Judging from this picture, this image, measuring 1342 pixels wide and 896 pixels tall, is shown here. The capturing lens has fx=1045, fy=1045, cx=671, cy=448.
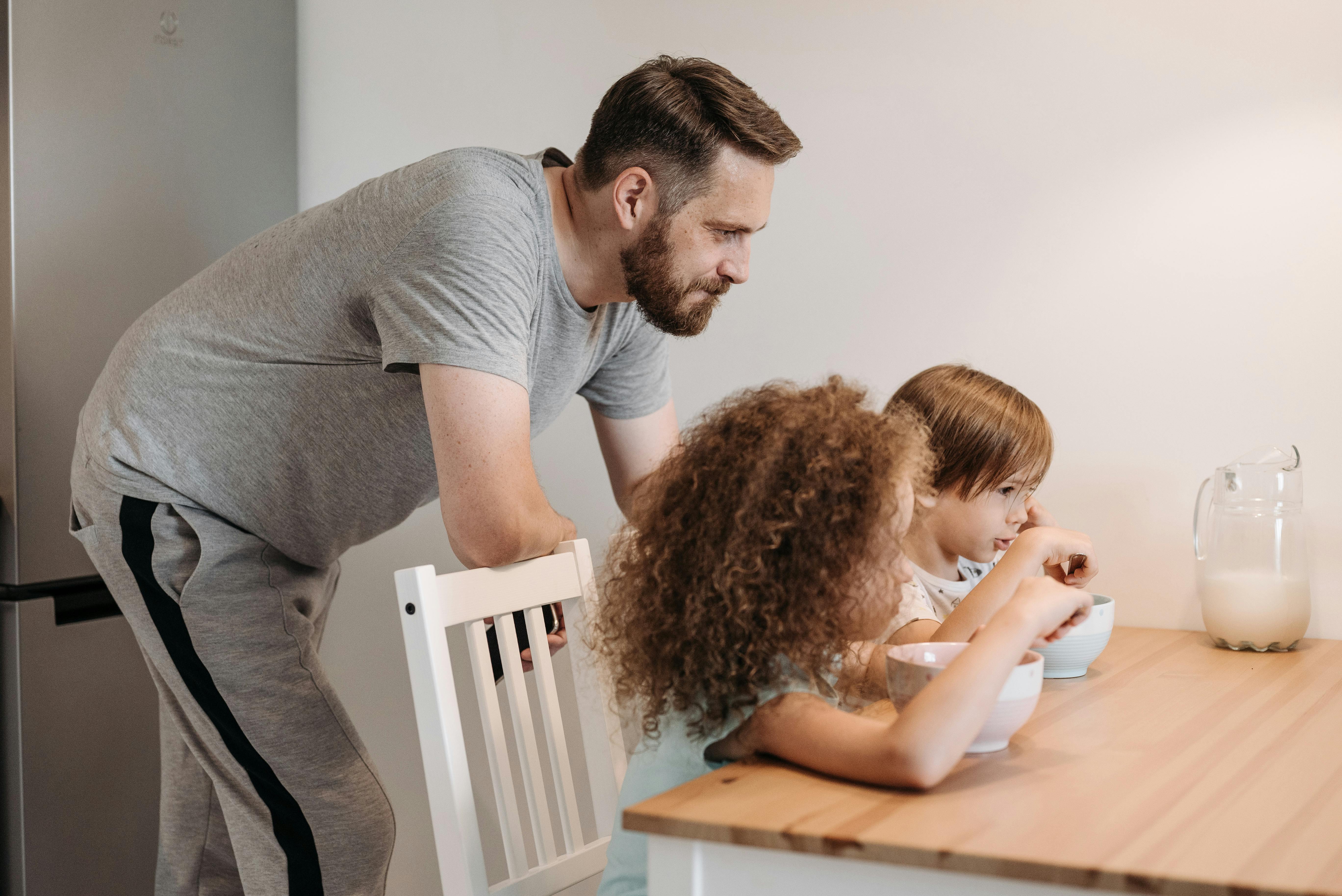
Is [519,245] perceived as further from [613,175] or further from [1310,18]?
[1310,18]

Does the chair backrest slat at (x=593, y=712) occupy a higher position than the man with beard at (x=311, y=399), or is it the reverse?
the man with beard at (x=311, y=399)

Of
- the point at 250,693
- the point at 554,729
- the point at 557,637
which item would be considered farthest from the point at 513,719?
the point at 250,693

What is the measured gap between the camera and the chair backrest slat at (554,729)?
0.96m

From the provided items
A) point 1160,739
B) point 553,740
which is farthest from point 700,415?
point 1160,739

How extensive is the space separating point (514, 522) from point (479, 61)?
3.69 ft

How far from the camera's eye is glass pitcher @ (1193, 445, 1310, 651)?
3.96ft

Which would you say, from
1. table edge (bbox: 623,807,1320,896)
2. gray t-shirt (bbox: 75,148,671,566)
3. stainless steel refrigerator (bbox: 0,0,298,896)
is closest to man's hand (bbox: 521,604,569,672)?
gray t-shirt (bbox: 75,148,671,566)

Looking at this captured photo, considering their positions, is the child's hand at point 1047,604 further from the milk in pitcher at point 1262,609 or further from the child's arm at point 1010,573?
the milk in pitcher at point 1262,609

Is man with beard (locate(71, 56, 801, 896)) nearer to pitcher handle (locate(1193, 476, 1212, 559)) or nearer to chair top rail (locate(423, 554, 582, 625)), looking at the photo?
chair top rail (locate(423, 554, 582, 625))

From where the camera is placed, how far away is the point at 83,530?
115 centimetres

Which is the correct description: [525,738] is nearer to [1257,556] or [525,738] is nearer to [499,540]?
[499,540]

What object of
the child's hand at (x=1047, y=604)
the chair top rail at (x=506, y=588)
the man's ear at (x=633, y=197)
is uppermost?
the man's ear at (x=633, y=197)

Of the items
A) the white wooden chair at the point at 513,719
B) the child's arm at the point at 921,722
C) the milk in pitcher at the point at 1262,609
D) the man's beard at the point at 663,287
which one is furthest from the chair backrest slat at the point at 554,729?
the milk in pitcher at the point at 1262,609

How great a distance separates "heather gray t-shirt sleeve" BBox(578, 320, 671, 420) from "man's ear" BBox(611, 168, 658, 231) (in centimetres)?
22
